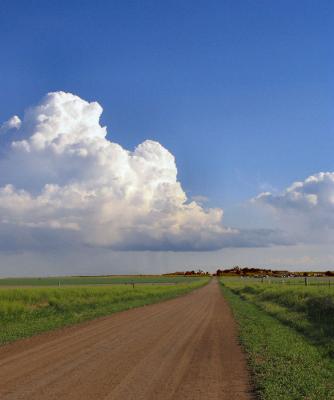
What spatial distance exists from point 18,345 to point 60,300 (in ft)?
84.6

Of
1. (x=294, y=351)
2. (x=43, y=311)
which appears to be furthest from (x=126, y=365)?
(x=43, y=311)

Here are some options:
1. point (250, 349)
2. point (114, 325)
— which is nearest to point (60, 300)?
point (114, 325)

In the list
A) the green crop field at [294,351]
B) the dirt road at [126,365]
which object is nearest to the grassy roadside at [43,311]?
the dirt road at [126,365]

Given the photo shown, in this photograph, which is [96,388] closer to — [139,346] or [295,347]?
→ [139,346]

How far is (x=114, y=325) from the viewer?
87.0ft

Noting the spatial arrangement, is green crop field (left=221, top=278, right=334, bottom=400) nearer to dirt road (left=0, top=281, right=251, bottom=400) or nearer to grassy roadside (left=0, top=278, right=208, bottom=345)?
dirt road (left=0, top=281, right=251, bottom=400)

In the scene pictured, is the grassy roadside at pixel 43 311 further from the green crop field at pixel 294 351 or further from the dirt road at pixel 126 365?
the green crop field at pixel 294 351

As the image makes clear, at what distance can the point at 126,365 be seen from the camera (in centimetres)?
1455

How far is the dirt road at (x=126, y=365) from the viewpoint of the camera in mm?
11109

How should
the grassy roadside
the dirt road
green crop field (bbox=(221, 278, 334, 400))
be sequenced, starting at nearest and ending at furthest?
the dirt road, green crop field (bbox=(221, 278, 334, 400)), the grassy roadside

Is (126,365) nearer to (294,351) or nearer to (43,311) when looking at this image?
(294,351)

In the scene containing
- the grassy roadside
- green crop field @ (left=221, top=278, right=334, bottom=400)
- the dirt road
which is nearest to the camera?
the dirt road

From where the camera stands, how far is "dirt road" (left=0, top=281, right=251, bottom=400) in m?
11.1

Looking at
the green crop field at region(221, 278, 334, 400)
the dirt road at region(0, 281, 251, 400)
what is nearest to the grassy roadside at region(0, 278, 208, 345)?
the dirt road at region(0, 281, 251, 400)
